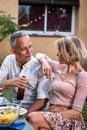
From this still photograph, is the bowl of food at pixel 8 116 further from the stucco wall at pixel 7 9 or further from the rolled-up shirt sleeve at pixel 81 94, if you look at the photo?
the stucco wall at pixel 7 9

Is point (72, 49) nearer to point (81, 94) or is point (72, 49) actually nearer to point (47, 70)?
point (47, 70)

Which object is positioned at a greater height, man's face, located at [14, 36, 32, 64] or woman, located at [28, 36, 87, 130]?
man's face, located at [14, 36, 32, 64]

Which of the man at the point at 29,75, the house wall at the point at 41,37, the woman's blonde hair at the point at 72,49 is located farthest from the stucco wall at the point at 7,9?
the woman's blonde hair at the point at 72,49

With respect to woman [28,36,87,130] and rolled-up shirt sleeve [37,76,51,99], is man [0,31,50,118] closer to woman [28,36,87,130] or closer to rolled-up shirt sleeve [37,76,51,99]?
rolled-up shirt sleeve [37,76,51,99]

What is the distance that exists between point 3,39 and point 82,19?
2492mm

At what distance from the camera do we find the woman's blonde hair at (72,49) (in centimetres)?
328

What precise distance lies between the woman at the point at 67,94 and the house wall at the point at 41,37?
798 cm

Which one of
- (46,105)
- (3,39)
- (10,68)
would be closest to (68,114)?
(46,105)

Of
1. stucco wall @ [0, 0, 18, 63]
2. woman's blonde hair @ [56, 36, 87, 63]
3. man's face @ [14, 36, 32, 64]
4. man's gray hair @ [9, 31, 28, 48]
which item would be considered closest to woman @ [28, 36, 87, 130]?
woman's blonde hair @ [56, 36, 87, 63]

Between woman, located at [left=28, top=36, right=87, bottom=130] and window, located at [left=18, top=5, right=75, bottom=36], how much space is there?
8369 millimetres

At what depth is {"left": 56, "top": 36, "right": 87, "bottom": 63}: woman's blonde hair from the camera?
129 inches

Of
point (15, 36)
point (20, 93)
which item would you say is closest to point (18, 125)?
point (20, 93)

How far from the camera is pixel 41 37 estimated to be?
457 inches

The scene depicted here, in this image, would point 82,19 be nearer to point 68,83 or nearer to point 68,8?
point 68,8
